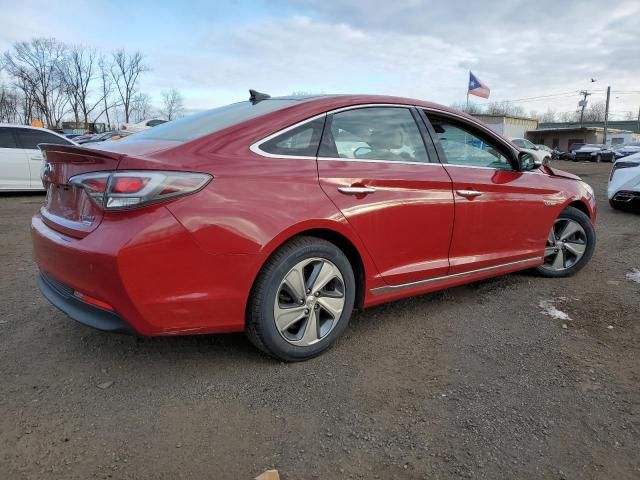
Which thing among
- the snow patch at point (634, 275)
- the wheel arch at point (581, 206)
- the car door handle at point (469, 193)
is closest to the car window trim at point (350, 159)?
the car door handle at point (469, 193)

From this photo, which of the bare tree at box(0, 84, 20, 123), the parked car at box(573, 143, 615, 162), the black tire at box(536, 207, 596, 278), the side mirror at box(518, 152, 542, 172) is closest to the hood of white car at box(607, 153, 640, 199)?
the black tire at box(536, 207, 596, 278)

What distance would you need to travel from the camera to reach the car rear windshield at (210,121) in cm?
277

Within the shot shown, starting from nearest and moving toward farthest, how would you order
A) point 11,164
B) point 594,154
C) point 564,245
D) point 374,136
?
point 374,136 < point 564,245 < point 11,164 < point 594,154

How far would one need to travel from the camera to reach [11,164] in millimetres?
9516

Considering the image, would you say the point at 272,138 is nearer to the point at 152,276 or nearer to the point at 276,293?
the point at 276,293

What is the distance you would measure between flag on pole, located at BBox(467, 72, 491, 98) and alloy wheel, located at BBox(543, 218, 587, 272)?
25363mm

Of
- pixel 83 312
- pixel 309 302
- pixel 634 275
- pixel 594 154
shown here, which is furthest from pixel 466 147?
pixel 594 154

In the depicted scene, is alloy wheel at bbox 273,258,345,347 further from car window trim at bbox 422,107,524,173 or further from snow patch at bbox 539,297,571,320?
snow patch at bbox 539,297,571,320

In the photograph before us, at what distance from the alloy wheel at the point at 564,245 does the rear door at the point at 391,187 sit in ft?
5.13

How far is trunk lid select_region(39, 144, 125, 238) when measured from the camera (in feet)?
7.81

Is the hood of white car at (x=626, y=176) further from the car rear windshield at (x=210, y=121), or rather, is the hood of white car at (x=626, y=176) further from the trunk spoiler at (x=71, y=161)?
the trunk spoiler at (x=71, y=161)

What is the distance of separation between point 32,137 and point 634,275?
10.1 meters

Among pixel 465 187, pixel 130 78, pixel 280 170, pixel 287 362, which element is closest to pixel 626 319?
pixel 465 187

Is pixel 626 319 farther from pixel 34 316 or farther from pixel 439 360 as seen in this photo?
pixel 34 316
